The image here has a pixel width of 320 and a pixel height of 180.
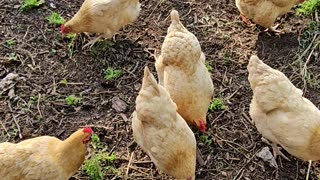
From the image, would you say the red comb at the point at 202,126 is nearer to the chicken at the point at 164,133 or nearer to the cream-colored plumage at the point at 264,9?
the chicken at the point at 164,133

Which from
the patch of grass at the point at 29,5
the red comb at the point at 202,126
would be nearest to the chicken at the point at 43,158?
the red comb at the point at 202,126

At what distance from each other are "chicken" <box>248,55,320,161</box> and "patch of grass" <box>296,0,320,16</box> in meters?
1.92

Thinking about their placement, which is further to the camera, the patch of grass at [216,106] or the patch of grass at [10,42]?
the patch of grass at [10,42]

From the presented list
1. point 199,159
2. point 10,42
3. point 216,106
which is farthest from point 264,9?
point 10,42

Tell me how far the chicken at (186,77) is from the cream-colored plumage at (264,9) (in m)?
1.11

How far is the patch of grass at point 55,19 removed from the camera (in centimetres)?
592

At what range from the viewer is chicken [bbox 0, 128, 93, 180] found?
13.3 feet

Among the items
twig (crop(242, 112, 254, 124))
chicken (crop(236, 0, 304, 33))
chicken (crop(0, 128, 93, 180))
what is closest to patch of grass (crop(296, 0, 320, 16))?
chicken (crop(236, 0, 304, 33))

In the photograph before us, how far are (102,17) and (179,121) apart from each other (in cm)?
174

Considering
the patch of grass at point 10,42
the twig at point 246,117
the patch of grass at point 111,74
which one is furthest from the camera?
the patch of grass at point 10,42

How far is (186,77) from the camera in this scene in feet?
15.1

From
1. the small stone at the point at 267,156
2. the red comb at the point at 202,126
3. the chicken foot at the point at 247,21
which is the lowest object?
the small stone at the point at 267,156

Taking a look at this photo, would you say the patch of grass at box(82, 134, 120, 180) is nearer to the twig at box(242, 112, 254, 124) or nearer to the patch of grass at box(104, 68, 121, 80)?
the patch of grass at box(104, 68, 121, 80)

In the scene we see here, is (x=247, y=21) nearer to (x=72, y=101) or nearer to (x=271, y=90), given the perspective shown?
(x=271, y=90)
